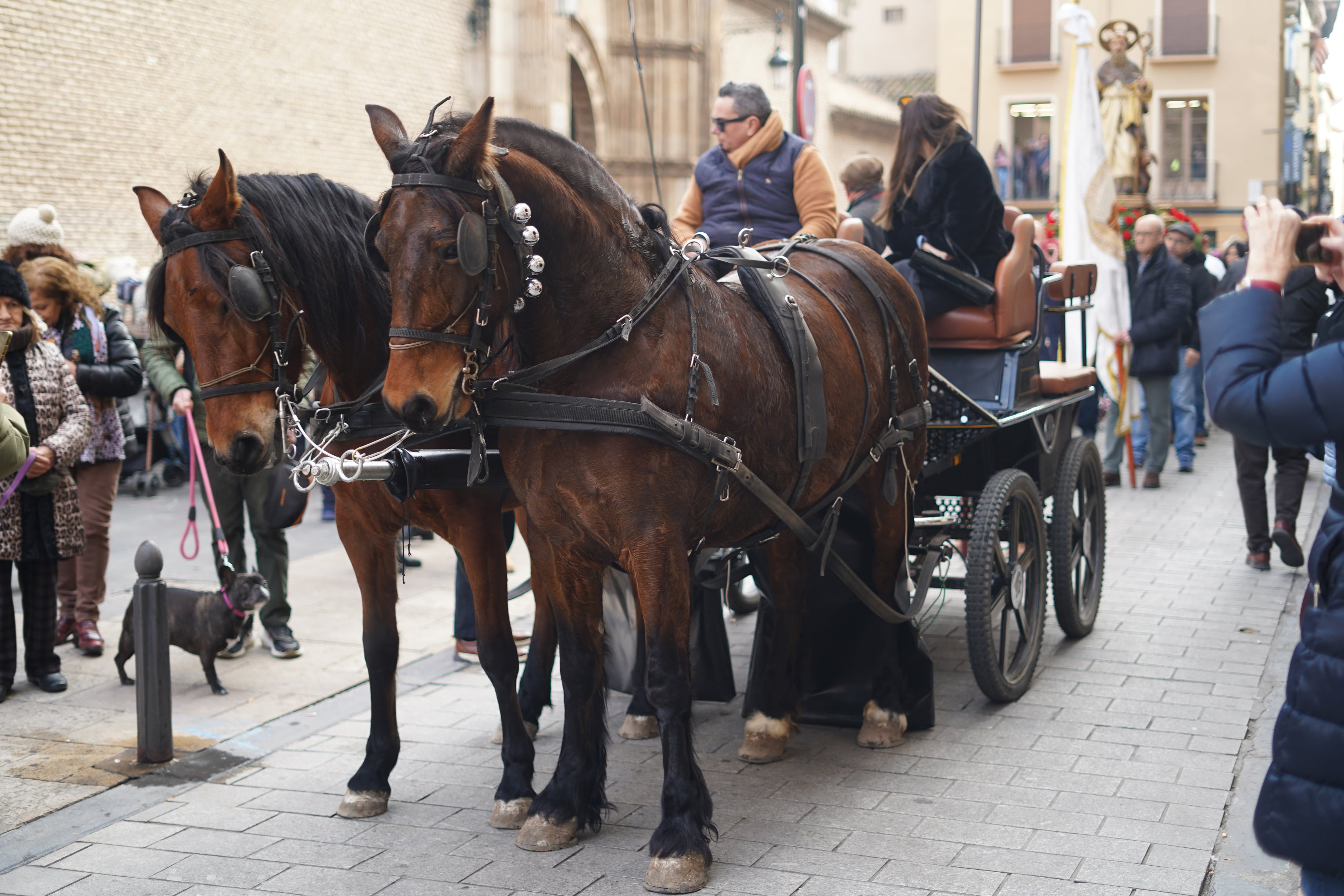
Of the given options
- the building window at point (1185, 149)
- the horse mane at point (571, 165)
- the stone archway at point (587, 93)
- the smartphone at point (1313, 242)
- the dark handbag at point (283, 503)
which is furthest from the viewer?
the building window at point (1185, 149)

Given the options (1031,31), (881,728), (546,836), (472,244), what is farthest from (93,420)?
(1031,31)

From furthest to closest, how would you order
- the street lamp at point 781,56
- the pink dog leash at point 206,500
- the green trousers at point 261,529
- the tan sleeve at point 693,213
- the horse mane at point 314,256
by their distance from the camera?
the street lamp at point 781,56
the green trousers at point 261,529
the pink dog leash at point 206,500
the tan sleeve at point 693,213
the horse mane at point 314,256

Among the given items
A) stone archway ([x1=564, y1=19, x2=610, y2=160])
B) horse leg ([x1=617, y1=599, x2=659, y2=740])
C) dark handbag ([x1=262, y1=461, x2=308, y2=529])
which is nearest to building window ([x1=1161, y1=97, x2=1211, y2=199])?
stone archway ([x1=564, y1=19, x2=610, y2=160])

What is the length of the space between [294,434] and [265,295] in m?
0.54

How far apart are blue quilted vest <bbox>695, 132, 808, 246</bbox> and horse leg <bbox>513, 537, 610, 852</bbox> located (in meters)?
2.29

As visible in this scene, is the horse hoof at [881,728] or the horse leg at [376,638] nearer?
the horse leg at [376,638]

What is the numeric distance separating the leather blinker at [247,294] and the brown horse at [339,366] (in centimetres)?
3

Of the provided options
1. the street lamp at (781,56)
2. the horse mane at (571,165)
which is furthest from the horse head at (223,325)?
the street lamp at (781,56)

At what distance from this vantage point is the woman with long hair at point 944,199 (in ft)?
18.9

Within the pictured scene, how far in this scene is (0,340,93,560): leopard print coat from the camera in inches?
231

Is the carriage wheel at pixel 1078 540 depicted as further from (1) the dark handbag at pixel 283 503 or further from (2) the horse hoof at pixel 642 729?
(1) the dark handbag at pixel 283 503

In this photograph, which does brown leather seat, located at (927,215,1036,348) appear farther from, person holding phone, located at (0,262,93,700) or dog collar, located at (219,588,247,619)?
person holding phone, located at (0,262,93,700)

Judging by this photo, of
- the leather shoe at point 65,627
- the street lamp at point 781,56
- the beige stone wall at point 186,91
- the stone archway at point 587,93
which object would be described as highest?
the street lamp at point 781,56

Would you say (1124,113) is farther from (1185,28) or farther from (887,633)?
(1185,28)
